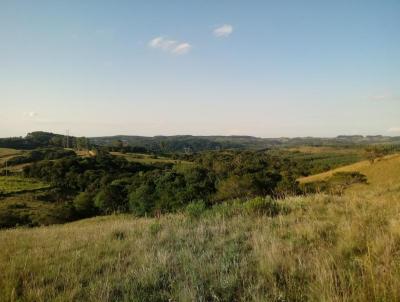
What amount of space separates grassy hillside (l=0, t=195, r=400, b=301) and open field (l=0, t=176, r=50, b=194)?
86595 millimetres

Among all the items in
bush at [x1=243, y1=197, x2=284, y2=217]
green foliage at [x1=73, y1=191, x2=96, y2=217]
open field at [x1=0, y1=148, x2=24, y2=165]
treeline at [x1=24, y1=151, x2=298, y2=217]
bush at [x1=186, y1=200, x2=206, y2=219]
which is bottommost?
Result: green foliage at [x1=73, y1=191, x2=96, y2=217]

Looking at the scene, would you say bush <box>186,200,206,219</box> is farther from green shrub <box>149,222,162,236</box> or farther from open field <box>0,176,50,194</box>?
open field <box>0,176,50,194</box>

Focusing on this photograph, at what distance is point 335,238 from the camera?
516cm

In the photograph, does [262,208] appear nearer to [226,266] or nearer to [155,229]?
[155,229]

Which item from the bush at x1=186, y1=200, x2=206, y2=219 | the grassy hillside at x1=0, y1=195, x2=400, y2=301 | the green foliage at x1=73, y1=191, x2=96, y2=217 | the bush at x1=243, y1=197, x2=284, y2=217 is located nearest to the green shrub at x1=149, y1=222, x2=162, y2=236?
the grassy hillside at x1=0, y1=195, x2=400, y2=301

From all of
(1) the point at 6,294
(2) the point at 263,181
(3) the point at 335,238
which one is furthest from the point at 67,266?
(2) the point at 263,181

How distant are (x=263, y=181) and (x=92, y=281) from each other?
170 feet

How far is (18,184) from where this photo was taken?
89.8 m

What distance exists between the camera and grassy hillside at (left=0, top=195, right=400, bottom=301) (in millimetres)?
3348

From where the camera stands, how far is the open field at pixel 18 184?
83.6 metres

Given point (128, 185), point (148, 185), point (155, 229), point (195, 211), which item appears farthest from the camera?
point (128, 185)

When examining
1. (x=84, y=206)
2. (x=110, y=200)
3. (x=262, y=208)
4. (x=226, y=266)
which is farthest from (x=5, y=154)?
(x=226, y=266)

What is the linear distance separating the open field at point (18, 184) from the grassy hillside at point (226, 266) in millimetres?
86595

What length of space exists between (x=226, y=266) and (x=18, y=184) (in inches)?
3867
